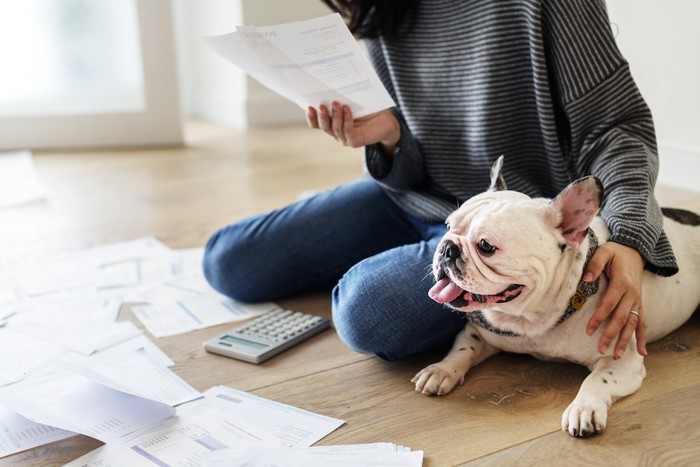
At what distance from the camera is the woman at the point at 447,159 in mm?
1325

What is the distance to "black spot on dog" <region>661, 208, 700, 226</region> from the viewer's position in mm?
1511

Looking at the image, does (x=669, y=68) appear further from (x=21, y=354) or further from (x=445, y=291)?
(x=21, y=354)

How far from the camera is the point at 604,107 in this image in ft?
4.48

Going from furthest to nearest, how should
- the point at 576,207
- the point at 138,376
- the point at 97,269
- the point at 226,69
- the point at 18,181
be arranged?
the point at 226,69 < the point at 18,181 < the point at 97,269 < the point at 138,376 < the point at 576,207

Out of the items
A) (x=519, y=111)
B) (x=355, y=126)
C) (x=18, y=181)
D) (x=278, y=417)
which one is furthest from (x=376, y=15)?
(x=18, y=181)

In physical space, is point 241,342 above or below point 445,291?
below

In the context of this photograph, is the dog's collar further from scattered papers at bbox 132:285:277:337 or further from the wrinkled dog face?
scattered papers at bbox 132:285:277:337

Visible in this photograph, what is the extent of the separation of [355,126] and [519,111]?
0.32m

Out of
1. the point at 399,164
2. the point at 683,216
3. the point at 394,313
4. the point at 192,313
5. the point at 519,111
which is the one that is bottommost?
the point at 192,313

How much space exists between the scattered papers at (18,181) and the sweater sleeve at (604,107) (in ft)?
6.49

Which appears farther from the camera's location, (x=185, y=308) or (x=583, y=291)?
(x=185, y=308)

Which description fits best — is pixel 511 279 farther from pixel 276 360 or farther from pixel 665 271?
pixel 276 360

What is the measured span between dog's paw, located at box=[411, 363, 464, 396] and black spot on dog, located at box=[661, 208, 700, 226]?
54cm

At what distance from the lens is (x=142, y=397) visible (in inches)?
49.3
